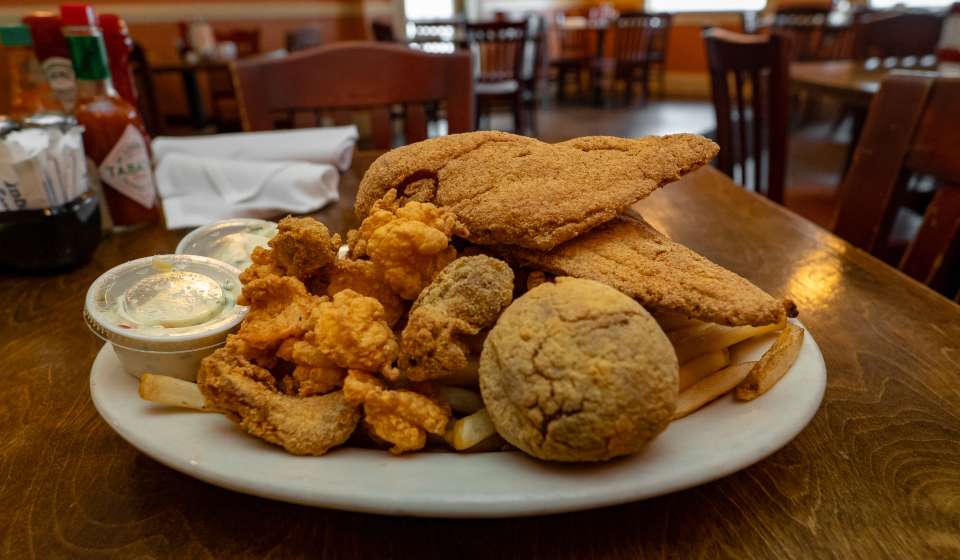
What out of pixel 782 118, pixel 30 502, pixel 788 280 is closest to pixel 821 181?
pixel 782 118

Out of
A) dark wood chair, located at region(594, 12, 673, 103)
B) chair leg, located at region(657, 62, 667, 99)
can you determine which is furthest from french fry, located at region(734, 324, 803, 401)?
chair leg, located at region(657, 62, 667, 99)

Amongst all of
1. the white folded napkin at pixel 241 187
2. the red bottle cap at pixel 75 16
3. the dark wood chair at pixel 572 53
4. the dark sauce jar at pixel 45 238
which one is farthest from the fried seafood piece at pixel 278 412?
the dark wood chair at pixel 572 53

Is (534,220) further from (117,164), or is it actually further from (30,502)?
(117,164)

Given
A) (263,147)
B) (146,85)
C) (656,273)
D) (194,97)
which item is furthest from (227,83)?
(656,273)

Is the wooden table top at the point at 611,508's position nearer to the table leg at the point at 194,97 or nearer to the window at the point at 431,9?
the table leg at the point at 194,97

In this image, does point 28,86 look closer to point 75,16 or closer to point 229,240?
point 75,16
